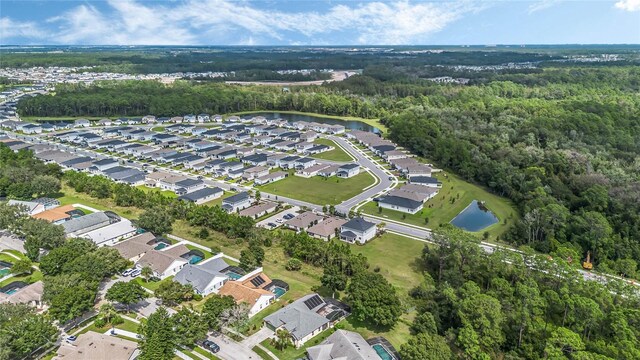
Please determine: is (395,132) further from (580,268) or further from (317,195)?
(580,268)

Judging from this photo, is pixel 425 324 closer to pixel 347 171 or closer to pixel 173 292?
pixel 173 292

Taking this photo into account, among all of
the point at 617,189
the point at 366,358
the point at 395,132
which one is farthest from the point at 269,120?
the point at 366,358

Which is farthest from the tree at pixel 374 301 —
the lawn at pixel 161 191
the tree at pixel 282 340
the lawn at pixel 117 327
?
the lawn at pixel 161 191

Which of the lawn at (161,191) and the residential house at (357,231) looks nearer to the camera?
the residential house at (357,231)

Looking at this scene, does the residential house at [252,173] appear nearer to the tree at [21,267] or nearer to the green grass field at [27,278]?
the green grass field at [27,278]

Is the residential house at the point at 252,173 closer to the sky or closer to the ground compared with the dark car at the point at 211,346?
closer to the sky

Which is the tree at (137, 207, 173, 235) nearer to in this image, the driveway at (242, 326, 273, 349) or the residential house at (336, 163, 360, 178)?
the driveway at (242, 326, 273, 349)
